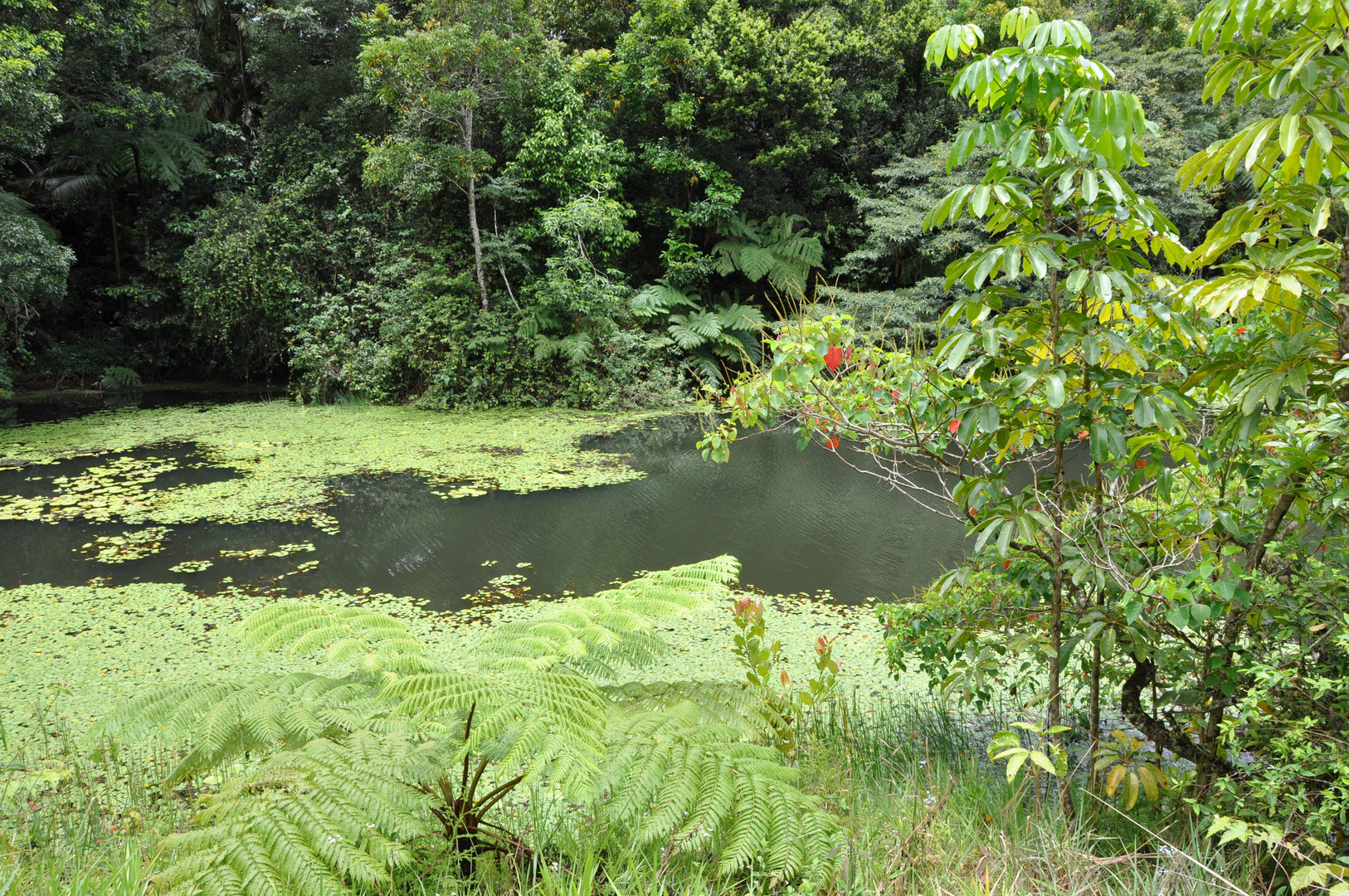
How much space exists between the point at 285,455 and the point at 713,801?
19.3 ft

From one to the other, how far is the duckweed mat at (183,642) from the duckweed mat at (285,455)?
1197mm

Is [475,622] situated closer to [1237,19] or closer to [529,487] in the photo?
[529,487]

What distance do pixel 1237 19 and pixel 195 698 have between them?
216cm

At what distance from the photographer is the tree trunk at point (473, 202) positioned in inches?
312

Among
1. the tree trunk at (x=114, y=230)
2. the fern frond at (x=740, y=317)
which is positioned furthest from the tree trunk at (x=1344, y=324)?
the tree trunk at (x=114, y=230)

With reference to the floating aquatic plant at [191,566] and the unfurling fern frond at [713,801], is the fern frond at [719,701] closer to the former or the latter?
the unfurling fern frond at [713,801]

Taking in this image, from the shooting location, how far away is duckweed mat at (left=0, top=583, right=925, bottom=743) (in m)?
2.60

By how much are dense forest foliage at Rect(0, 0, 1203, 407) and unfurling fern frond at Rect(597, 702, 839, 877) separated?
22.4ft

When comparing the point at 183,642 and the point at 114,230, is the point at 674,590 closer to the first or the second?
the point at 183,642

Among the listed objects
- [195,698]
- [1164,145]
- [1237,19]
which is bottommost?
[195,698]

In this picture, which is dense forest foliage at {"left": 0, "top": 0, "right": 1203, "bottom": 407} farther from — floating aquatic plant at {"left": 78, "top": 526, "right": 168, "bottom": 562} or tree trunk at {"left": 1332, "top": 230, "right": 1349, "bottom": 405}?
tree trunk at {"left": 1332, "top": 230, "right": 1349, "bottom": 405}

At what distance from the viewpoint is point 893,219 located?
9.41 m

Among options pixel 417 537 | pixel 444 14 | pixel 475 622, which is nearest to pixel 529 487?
pixel 417 537

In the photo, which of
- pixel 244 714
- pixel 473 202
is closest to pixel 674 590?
pixel 244 714
